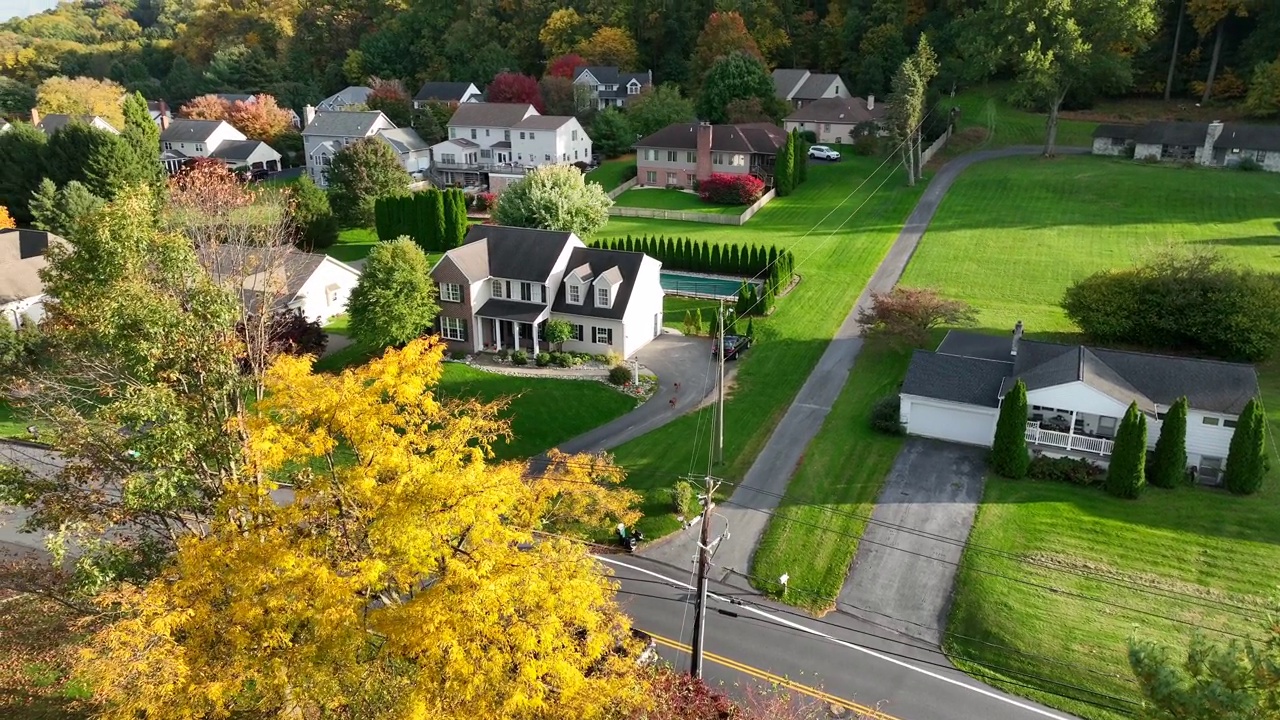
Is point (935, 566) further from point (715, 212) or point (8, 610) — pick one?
point (715, 212)

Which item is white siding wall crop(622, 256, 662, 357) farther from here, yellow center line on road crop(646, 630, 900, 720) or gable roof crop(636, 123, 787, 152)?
gable roof crop(636, 123, 787, 152)

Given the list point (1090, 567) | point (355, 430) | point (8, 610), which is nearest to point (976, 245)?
point (1090, 567)

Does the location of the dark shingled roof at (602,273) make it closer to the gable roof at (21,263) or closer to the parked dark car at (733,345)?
the parked dark car at (733,345)

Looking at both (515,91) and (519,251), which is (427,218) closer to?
(519,251)

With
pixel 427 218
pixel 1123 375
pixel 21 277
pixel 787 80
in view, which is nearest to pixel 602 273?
pixel 427 218

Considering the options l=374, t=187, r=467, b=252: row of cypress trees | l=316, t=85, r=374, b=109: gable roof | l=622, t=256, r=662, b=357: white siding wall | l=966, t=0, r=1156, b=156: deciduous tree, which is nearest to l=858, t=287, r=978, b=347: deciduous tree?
l=622, t=256, r=662, b=357: white siding wall
